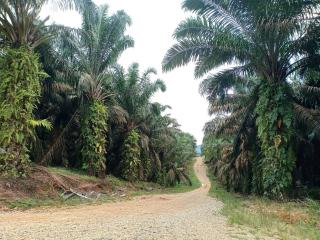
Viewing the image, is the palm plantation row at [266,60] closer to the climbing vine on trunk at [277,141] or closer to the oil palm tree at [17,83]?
the climbing vine on trunk at [277,141]

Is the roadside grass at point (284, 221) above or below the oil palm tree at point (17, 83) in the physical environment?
below

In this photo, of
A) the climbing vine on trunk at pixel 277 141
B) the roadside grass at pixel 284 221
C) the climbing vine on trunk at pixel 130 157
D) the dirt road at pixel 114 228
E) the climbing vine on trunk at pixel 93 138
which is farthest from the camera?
the climbing vine on trunk at pixel 130 157

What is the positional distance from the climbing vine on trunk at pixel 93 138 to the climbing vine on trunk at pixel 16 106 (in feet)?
21.2

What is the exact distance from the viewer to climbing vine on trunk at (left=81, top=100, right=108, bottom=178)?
2123 cm

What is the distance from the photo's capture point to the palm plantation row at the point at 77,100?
14.5 meters

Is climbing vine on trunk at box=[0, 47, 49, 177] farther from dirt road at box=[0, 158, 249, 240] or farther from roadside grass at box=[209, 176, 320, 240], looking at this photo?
roadside grass at box=[209, 176, 320, 240]

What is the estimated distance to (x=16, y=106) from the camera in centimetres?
1422

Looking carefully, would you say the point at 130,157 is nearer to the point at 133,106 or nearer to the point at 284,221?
the point at 133,106

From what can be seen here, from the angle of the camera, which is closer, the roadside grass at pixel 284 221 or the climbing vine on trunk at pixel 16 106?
the roadside grass at pixel 284 221

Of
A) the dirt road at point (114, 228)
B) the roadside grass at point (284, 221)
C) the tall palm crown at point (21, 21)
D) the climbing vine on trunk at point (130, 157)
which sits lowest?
the dirt road at point (114, 228)

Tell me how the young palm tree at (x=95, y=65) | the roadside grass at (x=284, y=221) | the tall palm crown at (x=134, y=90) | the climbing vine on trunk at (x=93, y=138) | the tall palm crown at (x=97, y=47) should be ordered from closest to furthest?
the roadside grass at (x=284, y=221)
the tall palm crown at (x=97, y=47)
the young palm tree at (x=95, y=65)
the climbing vine on trunk at (x=93, y=138)
the tall palm crown at (x=134, y=90)

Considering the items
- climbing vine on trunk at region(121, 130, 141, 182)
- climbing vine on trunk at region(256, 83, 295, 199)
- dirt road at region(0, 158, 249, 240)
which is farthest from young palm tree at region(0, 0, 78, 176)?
climbing vine on trunk at region(121, 130, 141, 182)

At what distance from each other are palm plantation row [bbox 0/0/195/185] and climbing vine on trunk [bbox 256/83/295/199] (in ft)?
27.7

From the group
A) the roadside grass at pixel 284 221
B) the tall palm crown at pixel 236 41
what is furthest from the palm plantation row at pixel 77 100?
the roadside grass at pixel 284 221
